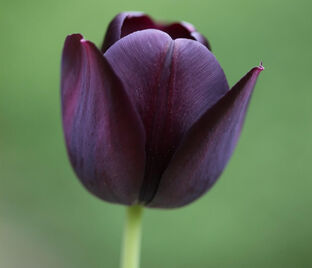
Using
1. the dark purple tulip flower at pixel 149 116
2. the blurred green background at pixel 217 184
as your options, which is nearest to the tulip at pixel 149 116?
the dark purple tulip flower at pixel 149 116

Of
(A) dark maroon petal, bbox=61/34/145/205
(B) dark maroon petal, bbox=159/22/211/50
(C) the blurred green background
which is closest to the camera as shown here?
(A) dark maroon petal, bbox=61/34/145/205

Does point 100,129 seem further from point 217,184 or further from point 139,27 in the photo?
point 217,184

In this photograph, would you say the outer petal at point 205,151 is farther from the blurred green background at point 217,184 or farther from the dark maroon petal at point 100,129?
the blurred green background at point 217,184

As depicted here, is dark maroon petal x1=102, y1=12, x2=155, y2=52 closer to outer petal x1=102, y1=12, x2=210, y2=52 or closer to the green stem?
outer petal x1=102, y1=12, x2=210, y2=52

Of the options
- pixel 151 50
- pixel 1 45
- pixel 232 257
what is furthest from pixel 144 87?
pixel 1 45

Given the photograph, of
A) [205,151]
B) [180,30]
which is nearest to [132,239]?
[205,151]

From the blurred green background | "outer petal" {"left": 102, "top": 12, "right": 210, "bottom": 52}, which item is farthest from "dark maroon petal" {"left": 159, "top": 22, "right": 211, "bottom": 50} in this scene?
the blurred green background
